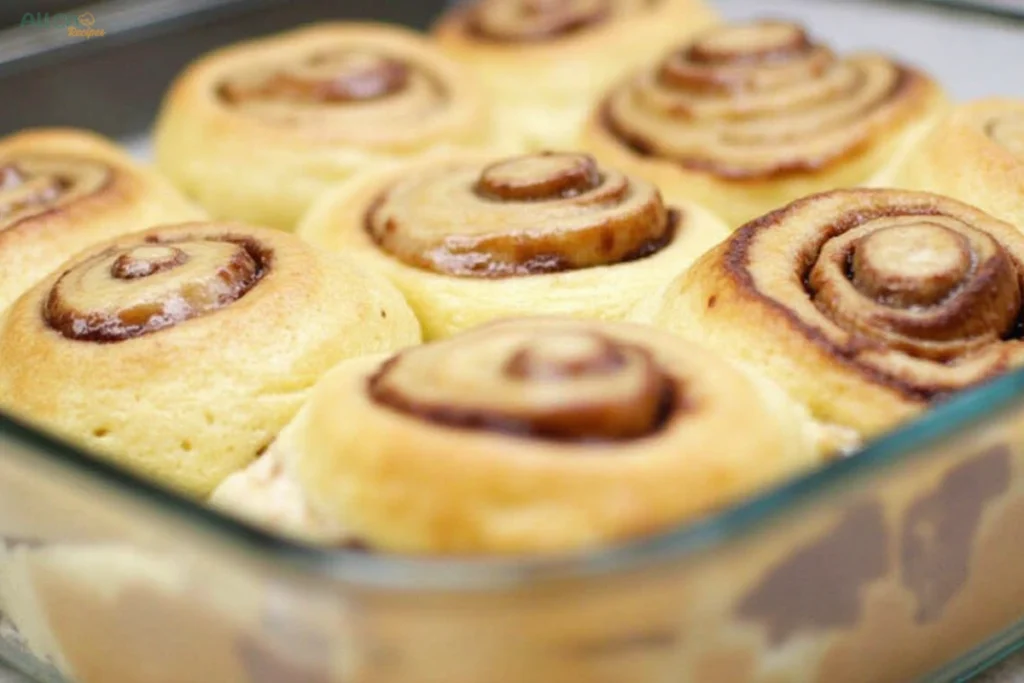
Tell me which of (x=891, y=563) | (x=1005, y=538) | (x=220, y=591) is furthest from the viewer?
(x=1005, y=538)

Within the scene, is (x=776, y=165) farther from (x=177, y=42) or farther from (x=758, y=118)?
(x=177, y=42)

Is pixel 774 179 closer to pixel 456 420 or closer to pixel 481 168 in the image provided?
pixel 481 168

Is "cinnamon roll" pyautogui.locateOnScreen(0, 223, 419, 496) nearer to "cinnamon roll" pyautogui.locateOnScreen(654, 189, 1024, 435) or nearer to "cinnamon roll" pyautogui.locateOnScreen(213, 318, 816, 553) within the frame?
"cinnamon roll" pyautogui.locateOnScreen(213, 318, 816, 553)

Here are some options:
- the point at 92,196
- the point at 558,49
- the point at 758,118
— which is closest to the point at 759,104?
the point at 758,118

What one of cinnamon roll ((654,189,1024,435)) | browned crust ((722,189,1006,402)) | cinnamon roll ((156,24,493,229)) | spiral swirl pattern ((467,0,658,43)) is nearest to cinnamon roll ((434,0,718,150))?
spiral swirl pattern ((467,0,658,43))

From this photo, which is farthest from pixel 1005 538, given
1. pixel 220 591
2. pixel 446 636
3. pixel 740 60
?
pixel 740 60

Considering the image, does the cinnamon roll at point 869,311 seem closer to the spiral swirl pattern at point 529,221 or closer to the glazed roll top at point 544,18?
the spiral swirl pattern at point 529,221

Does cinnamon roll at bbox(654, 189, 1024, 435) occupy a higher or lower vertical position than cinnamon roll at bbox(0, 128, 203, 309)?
higher
